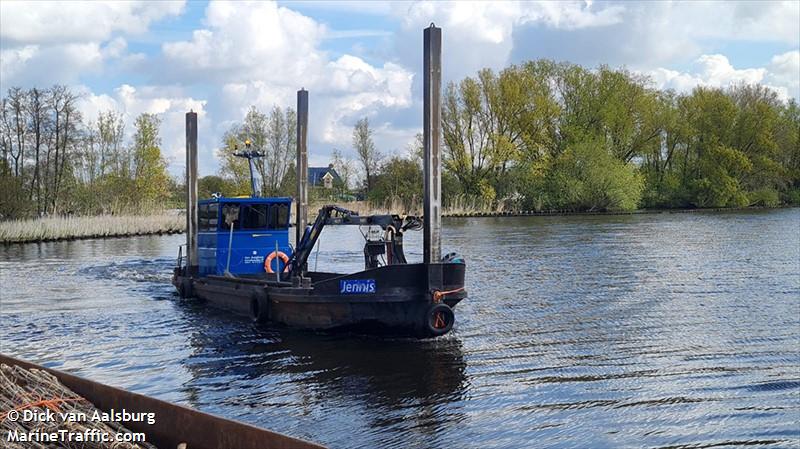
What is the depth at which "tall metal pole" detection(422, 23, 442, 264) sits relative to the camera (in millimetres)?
13305

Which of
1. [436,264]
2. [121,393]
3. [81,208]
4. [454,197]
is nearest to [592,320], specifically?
[436,264]

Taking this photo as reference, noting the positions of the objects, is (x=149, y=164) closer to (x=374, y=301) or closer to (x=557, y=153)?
(x=557, y=153)

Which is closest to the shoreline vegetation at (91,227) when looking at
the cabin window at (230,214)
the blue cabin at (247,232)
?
the blue cabin at (247,232)

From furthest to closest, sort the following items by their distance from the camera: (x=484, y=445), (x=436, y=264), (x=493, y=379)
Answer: (x=436, y=264), (x=493, y=379), (x=484, y=445)

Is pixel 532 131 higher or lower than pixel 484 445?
higher

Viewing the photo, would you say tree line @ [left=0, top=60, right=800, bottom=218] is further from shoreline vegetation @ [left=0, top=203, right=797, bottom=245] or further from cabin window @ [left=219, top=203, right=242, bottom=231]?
cabin window @ [left=219, top=203, right=242, bottom=231]

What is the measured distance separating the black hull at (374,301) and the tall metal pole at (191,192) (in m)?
4.39

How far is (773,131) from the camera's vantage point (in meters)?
68.9

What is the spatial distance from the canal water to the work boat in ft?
1.57

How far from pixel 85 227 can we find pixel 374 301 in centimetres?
3517

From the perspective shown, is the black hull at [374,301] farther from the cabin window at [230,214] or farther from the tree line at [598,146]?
the tree line at [598,146]

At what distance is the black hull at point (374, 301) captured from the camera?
43.5ft

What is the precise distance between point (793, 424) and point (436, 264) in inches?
224

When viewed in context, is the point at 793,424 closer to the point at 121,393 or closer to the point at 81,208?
the point at 121,393
